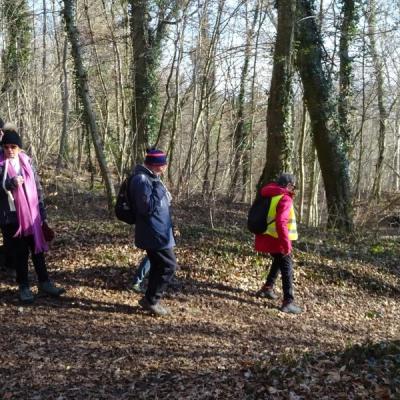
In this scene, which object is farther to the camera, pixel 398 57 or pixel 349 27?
pixel 398 57

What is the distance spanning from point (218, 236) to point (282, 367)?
16.3 feet

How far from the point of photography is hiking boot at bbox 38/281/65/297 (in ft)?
20.6

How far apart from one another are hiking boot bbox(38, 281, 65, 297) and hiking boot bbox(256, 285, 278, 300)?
2917 millimetres

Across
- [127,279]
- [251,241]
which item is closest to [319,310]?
[251,241]

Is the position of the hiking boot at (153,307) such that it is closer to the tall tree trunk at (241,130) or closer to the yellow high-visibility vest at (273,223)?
the yellow high-visibility vest at (273,223)

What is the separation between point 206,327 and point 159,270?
918mm

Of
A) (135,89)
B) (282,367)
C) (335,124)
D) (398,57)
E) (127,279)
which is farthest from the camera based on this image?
(398,57)

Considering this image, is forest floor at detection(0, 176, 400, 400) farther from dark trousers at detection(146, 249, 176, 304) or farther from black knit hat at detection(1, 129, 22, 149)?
black knit hat at detection(1, 129, 22, 149)

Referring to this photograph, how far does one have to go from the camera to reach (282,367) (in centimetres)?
436

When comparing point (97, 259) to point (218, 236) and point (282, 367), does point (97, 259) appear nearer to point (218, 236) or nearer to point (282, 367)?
point (218, 236)

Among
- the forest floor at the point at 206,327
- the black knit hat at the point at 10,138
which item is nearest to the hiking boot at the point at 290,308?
the forest floor at the point at 206,327

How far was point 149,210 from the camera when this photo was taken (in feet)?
18.6

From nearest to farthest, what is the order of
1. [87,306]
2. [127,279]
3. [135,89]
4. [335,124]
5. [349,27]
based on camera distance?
[87,306] → [127,279] → [335,124] → [135,89] → [349,27]

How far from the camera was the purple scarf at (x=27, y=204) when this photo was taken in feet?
19.4
